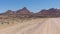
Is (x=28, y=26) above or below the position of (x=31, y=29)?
above

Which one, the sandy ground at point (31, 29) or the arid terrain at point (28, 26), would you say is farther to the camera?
the arid terrain at point (28, 26)

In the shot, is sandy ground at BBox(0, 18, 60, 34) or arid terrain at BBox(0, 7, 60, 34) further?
arid terrain at BBox(0, 7, 60, 34)

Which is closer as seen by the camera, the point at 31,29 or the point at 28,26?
the point at 31,29
